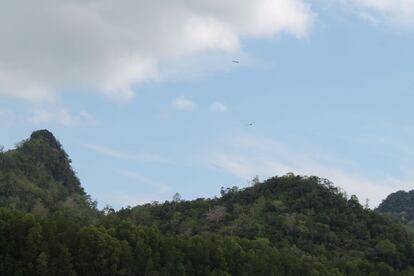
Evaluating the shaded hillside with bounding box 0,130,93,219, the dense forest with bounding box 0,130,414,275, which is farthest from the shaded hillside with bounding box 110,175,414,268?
the shaded hillside with bounding box 0,130,93,219

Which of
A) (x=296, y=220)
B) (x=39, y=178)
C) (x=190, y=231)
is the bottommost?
(x=190, y=231)

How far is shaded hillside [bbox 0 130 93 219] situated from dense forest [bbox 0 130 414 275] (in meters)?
0.26

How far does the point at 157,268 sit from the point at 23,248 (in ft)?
45.0

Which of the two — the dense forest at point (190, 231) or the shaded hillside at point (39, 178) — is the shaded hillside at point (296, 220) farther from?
the shaded hillside at point (39, 178)

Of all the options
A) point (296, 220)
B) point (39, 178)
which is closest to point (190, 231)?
point (296, 220)

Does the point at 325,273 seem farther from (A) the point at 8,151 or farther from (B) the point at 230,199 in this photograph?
(A) the point at 8,151

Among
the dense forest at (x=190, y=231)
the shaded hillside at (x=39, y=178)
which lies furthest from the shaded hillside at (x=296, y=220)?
the shaded hillside at (x=39, y=178)

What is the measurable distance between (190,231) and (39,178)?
40004 mm

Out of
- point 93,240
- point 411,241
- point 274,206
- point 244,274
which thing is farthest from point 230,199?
point 93,240

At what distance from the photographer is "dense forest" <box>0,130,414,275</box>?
2141 inches

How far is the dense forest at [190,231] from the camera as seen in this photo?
5438 centimetres

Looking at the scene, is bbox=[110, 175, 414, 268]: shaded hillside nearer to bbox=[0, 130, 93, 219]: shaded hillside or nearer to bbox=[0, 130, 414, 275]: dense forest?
bbox=[0, 130, 414, 275]: dense forest

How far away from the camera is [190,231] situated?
329 feet

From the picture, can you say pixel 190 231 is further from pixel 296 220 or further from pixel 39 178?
pixel 39 178
